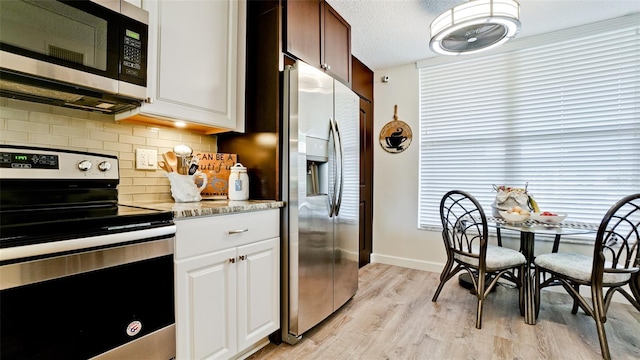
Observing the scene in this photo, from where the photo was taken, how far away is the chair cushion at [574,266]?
71.8 inches

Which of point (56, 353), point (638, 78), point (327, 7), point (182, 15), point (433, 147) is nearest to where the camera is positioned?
point (56, 353)

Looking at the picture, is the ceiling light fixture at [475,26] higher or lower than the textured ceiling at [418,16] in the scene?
lower

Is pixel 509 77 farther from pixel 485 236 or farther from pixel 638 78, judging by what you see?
pixel 485 236

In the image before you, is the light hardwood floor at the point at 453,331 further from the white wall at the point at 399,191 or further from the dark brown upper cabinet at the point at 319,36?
the dark brown upper cabinet at the point at 319,36

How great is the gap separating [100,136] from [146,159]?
0.25 meters

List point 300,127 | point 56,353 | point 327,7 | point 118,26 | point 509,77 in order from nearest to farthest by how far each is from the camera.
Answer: point 56,353
point 118,26
point 300,127
point 327,7
point 509,77

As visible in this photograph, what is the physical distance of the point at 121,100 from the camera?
1378 millimetres

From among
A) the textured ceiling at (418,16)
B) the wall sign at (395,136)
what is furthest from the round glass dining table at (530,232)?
the textured ceiling at (418,16)

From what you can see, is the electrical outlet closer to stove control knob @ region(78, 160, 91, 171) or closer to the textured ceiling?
stove control knob @ region(78, 160, 91, 171)

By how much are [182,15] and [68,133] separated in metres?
0.85

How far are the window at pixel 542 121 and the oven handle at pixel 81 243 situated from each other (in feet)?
9.69

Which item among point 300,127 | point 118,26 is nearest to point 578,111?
point 300,127

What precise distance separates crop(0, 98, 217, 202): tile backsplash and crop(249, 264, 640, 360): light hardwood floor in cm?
122

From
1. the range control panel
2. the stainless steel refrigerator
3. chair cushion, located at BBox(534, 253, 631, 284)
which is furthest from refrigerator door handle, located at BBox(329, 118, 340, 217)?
chair cushion, located at BBox(534, 253, 631, 284)
